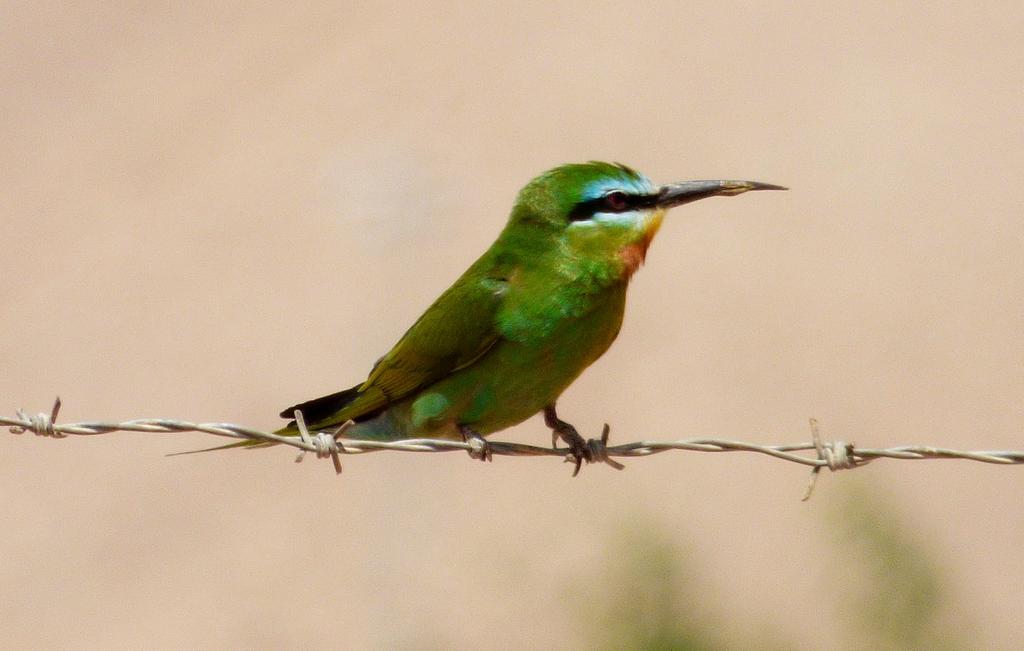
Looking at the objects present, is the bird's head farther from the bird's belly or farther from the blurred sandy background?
the blurred sandy background

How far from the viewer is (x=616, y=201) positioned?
4410mm

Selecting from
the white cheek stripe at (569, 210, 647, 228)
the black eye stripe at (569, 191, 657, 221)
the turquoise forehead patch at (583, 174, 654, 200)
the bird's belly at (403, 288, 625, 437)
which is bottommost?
the bird's belly at (403, 288, 625, 437)

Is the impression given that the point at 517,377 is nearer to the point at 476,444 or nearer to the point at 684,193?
the point at 476,444

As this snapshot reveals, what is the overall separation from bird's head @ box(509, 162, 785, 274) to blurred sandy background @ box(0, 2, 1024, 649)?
1239mm

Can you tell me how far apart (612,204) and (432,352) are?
2.09ft

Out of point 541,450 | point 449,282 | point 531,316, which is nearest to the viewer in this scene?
point 541,450

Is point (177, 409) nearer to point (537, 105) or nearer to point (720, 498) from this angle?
point (720, 498)

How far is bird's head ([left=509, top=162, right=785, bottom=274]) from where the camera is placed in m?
4.36

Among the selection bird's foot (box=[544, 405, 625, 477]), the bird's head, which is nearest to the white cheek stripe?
the bird's head

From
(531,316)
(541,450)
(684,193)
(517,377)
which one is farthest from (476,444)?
(684,193)

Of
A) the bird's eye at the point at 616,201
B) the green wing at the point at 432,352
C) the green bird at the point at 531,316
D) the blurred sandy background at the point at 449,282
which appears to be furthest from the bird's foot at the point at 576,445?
the blurred sandy background at the point at 449,282

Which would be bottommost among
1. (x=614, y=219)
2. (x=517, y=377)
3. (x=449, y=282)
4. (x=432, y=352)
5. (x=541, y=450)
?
(x=541, y=450)

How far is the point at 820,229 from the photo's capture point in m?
10.3

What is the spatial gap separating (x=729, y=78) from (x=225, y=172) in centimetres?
378
